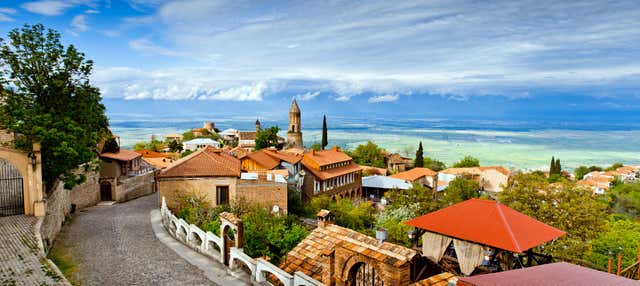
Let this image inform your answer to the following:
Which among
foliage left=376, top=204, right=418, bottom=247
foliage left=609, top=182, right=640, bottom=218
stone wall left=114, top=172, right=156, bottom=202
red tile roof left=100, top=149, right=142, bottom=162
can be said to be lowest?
foliage left=609, top=182, right=640, bottom=218

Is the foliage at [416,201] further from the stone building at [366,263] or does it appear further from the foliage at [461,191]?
the stone building at [366,263]

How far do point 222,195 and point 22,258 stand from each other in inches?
551

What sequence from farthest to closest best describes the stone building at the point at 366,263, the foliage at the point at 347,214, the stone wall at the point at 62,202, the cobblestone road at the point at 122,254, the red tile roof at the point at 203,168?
the foliage at the point at 347,214, the red tile roof at the point at 203,168, the stone wall at the point at 62,202, the cobblestone road at the point at 122,254, the stone building at the point at 366,263

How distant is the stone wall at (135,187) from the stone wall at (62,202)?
144 cm

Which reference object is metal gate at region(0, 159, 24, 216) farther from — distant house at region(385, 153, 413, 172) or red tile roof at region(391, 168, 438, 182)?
distant house at region(385, 153, 413, 172)

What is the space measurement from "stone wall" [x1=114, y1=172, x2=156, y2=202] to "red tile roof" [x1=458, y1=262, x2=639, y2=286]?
2529 cm

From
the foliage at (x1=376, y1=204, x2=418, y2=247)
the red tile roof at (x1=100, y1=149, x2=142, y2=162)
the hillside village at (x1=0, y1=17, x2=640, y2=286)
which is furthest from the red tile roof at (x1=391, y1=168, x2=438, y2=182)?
the red tile roof at (x1=100, y1=149, x2=142, y2=162)

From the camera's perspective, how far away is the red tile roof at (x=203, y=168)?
77.6 feet

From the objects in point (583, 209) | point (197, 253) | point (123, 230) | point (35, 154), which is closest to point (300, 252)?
point (197, 253)

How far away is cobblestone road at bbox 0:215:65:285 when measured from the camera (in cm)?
946

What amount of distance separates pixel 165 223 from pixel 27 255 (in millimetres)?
6363

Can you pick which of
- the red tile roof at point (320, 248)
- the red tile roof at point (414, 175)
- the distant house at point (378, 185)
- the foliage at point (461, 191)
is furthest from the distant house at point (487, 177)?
the red tile roof at point (320, 248)

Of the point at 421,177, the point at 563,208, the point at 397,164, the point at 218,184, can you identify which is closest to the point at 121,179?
the point at 218,184

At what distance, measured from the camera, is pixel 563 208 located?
21.3m
